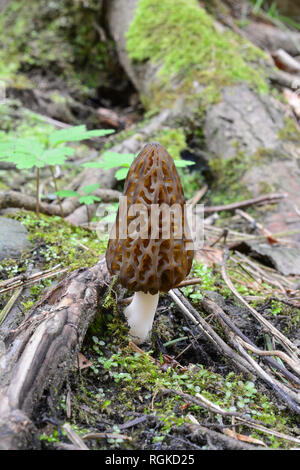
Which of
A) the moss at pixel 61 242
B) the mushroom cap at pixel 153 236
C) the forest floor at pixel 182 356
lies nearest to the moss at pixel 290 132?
the forest floor at pixel 182 356

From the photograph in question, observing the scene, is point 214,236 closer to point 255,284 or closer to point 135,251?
Answer: point 255,284

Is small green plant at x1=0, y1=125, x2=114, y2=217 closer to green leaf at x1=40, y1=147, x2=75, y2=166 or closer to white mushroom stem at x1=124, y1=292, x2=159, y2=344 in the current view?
green leaf at x1=40, y1=147, x2=75, y2=166

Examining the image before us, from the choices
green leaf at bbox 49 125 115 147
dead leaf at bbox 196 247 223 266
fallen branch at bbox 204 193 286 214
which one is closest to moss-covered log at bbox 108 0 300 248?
fallen branch at bbox 204 193 286 214

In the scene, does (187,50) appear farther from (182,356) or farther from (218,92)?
(182,356)

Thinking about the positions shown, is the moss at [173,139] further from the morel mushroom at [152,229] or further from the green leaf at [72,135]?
the morel mushroom at [152,229]

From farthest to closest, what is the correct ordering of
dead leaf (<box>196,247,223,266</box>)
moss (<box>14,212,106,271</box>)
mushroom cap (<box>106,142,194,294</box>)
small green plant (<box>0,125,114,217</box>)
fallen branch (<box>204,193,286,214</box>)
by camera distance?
fallen branch (<box>204,193,286,214</box>)
dead leaf (<box>196,247,223,266</box>)
small green plant (<box>0,125,114,217</box>)
moss (<box>14,212,106,271</box>)
mushroom cap (<box>106,142,194,294</box>)
